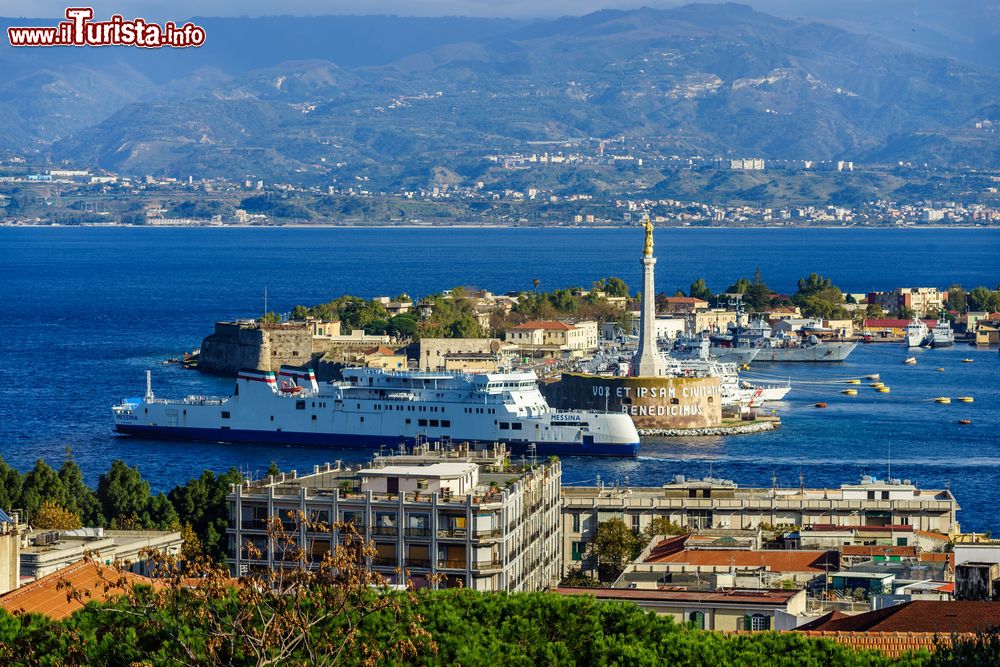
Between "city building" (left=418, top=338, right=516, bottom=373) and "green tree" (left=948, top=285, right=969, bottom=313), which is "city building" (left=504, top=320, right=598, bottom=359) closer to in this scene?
"city building" (left=418, top=338, right=516, bottom=373)

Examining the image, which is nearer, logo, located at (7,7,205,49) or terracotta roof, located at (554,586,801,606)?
terracotta roof, located at (554,586,801,606)

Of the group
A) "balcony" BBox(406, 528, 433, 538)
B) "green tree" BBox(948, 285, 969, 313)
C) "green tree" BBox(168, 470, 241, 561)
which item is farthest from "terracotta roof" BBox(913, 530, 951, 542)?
"green tree" BBox(948, 285, 969, 313)

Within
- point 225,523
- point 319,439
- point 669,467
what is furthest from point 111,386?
point 225,523

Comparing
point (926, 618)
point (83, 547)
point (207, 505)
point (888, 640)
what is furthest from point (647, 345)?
point (888, 640)

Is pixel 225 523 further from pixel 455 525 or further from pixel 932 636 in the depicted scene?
pixel 932 636

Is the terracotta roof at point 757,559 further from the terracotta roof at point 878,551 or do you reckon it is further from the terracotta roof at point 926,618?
the terracotta roof at point 926,618

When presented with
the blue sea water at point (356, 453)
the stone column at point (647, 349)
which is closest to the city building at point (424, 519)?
the blue sea water at point (356, 453)
